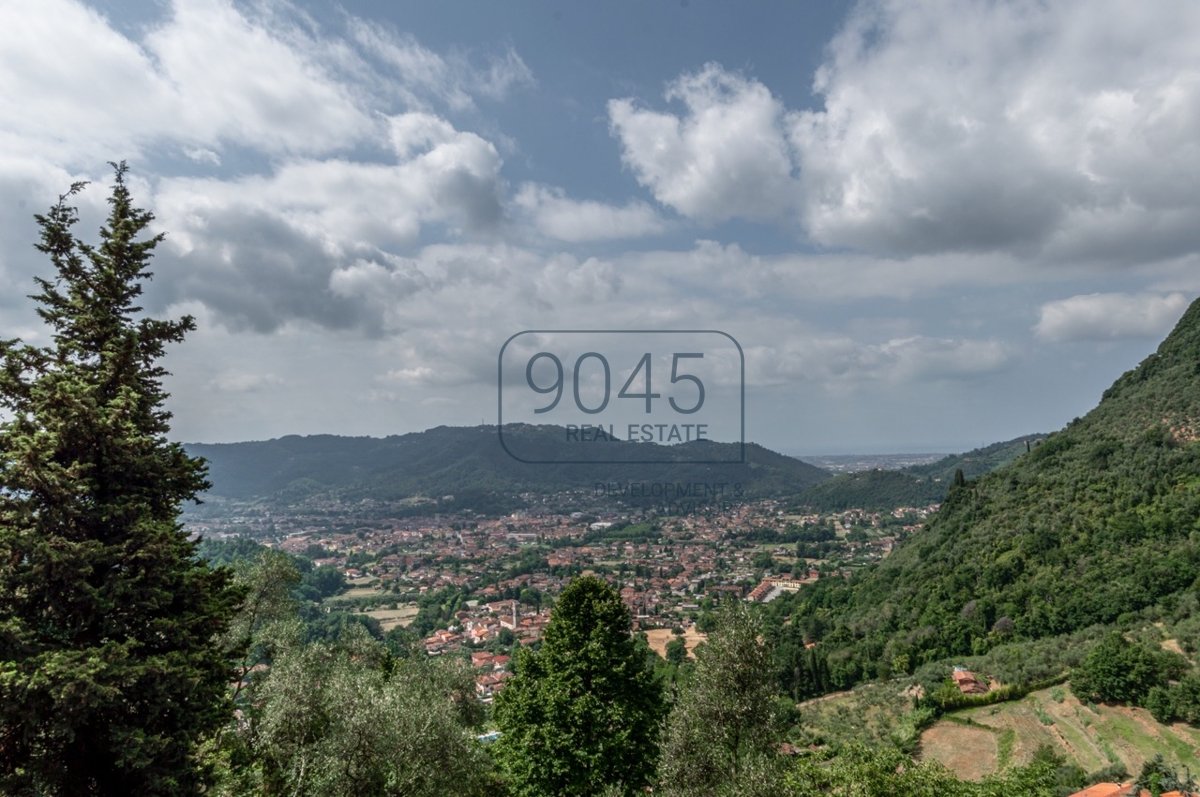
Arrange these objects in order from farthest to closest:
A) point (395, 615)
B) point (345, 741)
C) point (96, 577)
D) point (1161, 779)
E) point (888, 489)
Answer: point (888, 489) → point (395, 615) → point (1161, 779) → point (345, 741) → point (96, 577)

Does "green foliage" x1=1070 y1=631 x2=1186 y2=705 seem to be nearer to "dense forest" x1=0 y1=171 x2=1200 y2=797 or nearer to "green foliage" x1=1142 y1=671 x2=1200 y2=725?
"dense forest" x1=0 y1=171 x2=1200 y2=797

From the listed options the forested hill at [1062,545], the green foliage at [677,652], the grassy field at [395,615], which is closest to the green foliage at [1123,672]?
the forested hill at [1062,545]

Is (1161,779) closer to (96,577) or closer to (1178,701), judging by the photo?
(1178,701)

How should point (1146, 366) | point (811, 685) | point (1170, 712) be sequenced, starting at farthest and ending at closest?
point (1146, 366) < point (811, 685) < point (1170, 712)

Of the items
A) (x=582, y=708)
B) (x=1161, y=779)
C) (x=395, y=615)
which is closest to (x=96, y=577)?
(x=582, y=708)

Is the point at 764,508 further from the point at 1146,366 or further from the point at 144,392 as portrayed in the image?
the point at 144,392

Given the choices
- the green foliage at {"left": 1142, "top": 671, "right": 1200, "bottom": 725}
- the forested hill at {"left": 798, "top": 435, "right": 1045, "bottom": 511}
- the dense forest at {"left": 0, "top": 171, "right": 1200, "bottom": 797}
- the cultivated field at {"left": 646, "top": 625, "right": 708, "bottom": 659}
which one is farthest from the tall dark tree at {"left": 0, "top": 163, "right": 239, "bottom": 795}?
the forested hill at {"left": 798, "top": 435, "right": 1045, "bottom": 511}

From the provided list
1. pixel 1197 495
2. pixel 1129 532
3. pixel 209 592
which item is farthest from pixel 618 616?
pixel 1197 495
